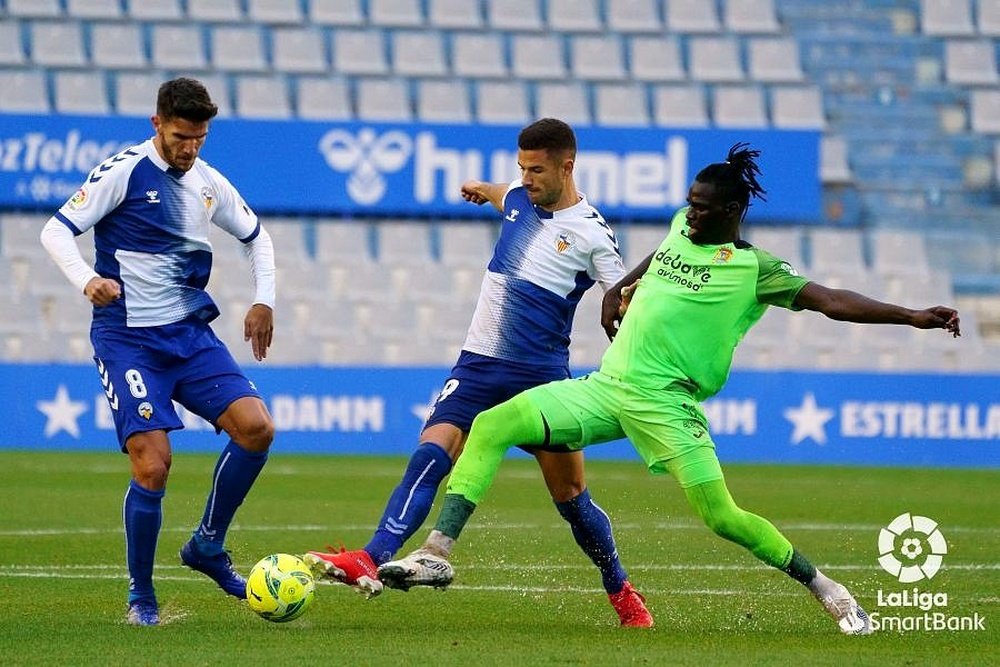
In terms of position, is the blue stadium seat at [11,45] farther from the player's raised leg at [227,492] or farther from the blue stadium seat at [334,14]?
the player's raised leg at [227,492]

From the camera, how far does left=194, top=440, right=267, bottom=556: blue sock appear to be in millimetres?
7434

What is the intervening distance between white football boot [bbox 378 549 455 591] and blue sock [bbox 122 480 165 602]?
1155mm

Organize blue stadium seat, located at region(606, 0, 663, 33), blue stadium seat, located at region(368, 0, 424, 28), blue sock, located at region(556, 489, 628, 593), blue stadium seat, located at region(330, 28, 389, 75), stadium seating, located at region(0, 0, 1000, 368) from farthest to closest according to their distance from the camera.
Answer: blue stadium seat, located at region(606, 0, 663, 33) < blue stadium seat, located at region(368, 0, 424, 28) < blue stadium seat, located at region(330, 28, 389, 75) < stadium seating, located at region(0, 0, 1000, 368) < blue sock, located at region(556, 489, 628, 593)

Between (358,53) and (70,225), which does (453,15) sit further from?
(70,225)

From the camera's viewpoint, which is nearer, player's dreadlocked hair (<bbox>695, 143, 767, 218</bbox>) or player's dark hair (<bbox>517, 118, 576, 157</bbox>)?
player's dreadlocked hair (<bbox>695, 143, 767, 218</bbox>)

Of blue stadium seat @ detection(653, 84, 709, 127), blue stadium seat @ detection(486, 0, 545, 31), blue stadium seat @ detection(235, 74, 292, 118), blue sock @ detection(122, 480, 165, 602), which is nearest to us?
blue sock @ detection(122, 480, 165, 602)

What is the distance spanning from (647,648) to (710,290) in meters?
1.47

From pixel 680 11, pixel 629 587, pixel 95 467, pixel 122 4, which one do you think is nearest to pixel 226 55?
pixel 122 4

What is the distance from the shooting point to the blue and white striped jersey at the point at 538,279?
7.52m

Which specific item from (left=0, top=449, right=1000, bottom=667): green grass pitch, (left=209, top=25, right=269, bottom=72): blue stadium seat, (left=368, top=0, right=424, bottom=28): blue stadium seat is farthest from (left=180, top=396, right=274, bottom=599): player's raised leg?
(left=368, top=0, right=424, bottom=28): blue stadium seat

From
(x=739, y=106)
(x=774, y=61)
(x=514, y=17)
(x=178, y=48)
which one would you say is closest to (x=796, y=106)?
(x=739, y=106)

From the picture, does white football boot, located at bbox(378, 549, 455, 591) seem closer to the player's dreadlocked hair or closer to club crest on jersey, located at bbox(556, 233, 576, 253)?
club crest on jersey, located at bbox(556, 233, 576, 253)

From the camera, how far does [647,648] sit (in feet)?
21.4

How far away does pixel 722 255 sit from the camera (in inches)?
274
